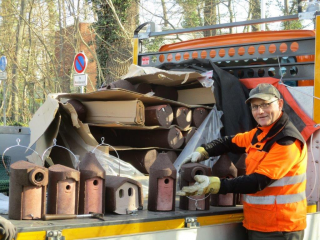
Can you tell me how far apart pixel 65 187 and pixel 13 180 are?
284 millimetres

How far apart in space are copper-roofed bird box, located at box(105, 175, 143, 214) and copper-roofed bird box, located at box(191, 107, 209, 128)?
1.44 m

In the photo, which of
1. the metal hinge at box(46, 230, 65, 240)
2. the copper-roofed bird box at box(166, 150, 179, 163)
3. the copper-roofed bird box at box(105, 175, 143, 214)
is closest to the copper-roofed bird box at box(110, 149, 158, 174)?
the copper-roofed bird box at box(166, 150, 179, 163)

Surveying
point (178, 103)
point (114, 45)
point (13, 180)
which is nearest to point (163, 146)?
point (178, 103)

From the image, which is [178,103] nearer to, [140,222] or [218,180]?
[218,180]

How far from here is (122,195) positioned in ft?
9.76

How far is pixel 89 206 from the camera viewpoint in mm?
2818

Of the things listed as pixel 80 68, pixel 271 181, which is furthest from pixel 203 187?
pixel 80 68

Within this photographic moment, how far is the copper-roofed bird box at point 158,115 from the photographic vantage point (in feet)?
13.3

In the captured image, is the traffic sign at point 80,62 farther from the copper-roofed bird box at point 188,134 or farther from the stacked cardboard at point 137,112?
the copper-roofed bird box at point 188,134

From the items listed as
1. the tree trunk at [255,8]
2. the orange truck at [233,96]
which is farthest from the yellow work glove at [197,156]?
the tree trunk at [255,8]

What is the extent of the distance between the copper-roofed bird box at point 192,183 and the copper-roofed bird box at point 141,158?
93cm

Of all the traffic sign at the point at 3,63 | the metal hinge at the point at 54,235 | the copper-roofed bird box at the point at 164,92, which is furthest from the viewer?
the traffic sign at the point at 3,63

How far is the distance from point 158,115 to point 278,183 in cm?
133

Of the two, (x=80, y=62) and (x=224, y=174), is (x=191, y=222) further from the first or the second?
(x=80, y=62)
